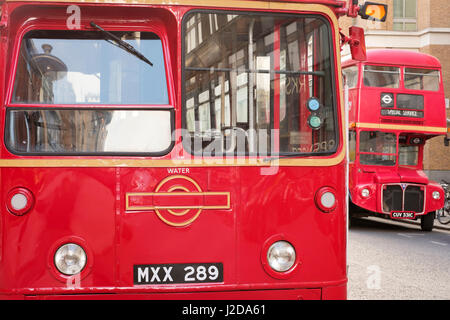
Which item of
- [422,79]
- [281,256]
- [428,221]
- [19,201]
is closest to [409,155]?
[428,221]

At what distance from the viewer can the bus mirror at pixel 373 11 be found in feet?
14.5

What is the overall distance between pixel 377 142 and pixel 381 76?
1.66 m

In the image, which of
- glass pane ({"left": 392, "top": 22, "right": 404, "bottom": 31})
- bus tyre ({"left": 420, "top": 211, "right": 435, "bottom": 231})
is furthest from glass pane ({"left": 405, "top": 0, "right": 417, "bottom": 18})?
bus tyre ({"left": 420, "top": 211, "right": 435, "bottom": 231})

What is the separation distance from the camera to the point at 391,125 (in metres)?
14.7

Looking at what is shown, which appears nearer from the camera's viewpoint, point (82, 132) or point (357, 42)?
point (82, 132)

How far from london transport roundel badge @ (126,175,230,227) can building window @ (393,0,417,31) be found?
27640 millimetres

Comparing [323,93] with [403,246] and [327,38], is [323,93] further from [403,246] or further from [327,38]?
[403,246]

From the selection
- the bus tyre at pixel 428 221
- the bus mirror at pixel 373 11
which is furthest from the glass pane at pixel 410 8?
the bus mirror at pixel 373 11

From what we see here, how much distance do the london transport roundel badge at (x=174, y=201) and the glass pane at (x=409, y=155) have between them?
12.5m

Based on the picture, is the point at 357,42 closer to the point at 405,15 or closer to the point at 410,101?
the point at 410,101

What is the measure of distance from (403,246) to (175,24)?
29.8 feet

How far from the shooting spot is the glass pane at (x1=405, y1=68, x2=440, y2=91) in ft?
48.9

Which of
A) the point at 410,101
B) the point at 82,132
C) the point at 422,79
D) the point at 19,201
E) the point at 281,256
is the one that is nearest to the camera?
the point at 19,201
